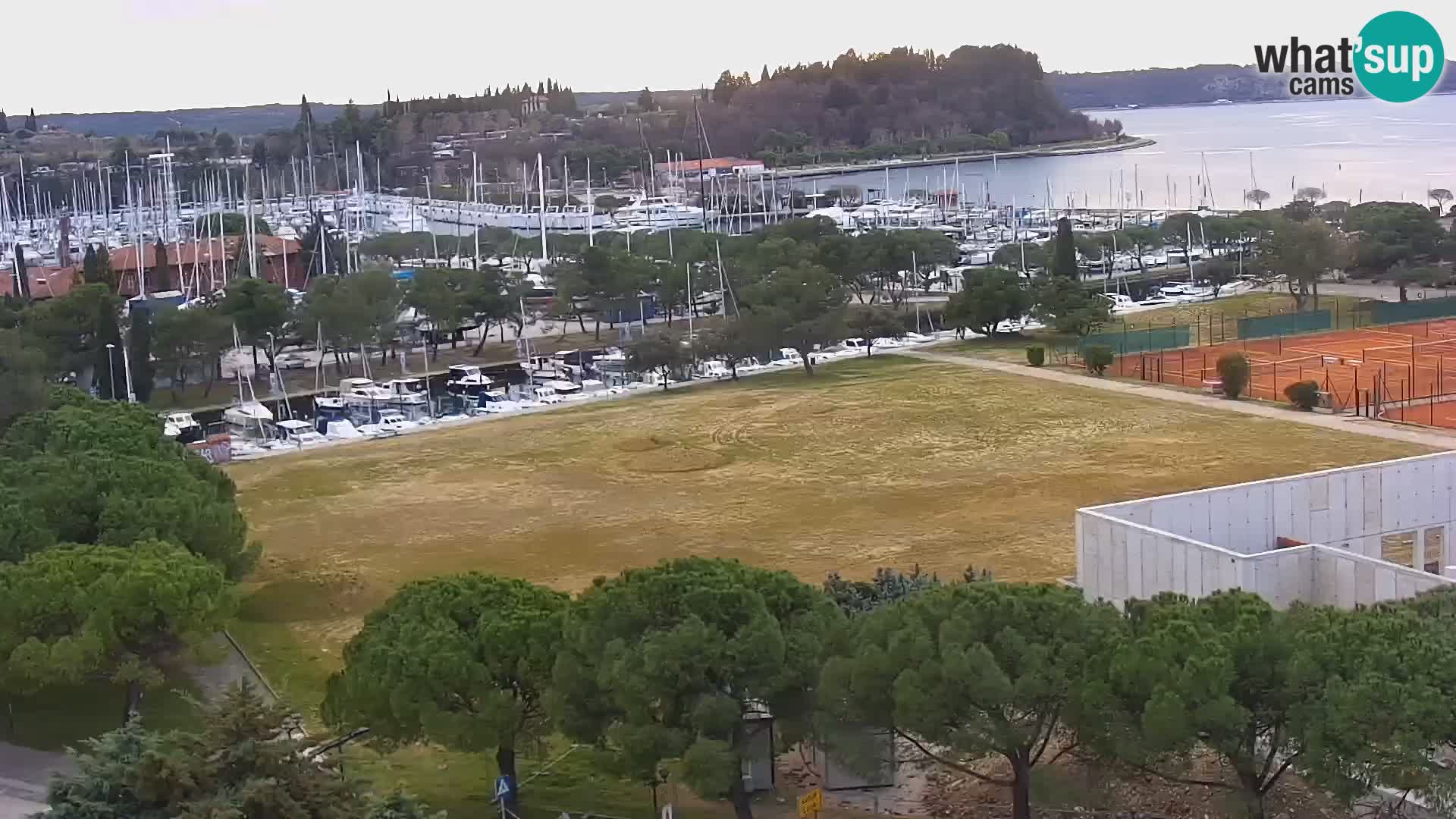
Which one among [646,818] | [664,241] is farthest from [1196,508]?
[664,241]

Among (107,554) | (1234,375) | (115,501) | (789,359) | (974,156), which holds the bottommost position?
(789,359)

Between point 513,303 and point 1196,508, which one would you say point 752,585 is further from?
point 513,303

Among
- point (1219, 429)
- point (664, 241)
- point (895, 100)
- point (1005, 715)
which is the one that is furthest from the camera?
point (895, 100)

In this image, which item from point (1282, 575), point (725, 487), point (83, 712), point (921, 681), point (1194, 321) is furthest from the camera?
point (1194, 321)

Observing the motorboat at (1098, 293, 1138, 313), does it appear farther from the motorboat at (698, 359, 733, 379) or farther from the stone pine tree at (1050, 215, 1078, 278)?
the motorboat at (698, 359, 733, 379)

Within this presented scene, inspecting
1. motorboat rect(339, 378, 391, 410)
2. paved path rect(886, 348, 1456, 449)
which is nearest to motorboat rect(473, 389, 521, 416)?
motorboat rect(339, 378, 391, 410)

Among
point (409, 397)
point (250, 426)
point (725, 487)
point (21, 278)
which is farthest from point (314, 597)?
point (21, 278)

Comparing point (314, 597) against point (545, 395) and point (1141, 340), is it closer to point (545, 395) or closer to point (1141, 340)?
point (545, 395)
